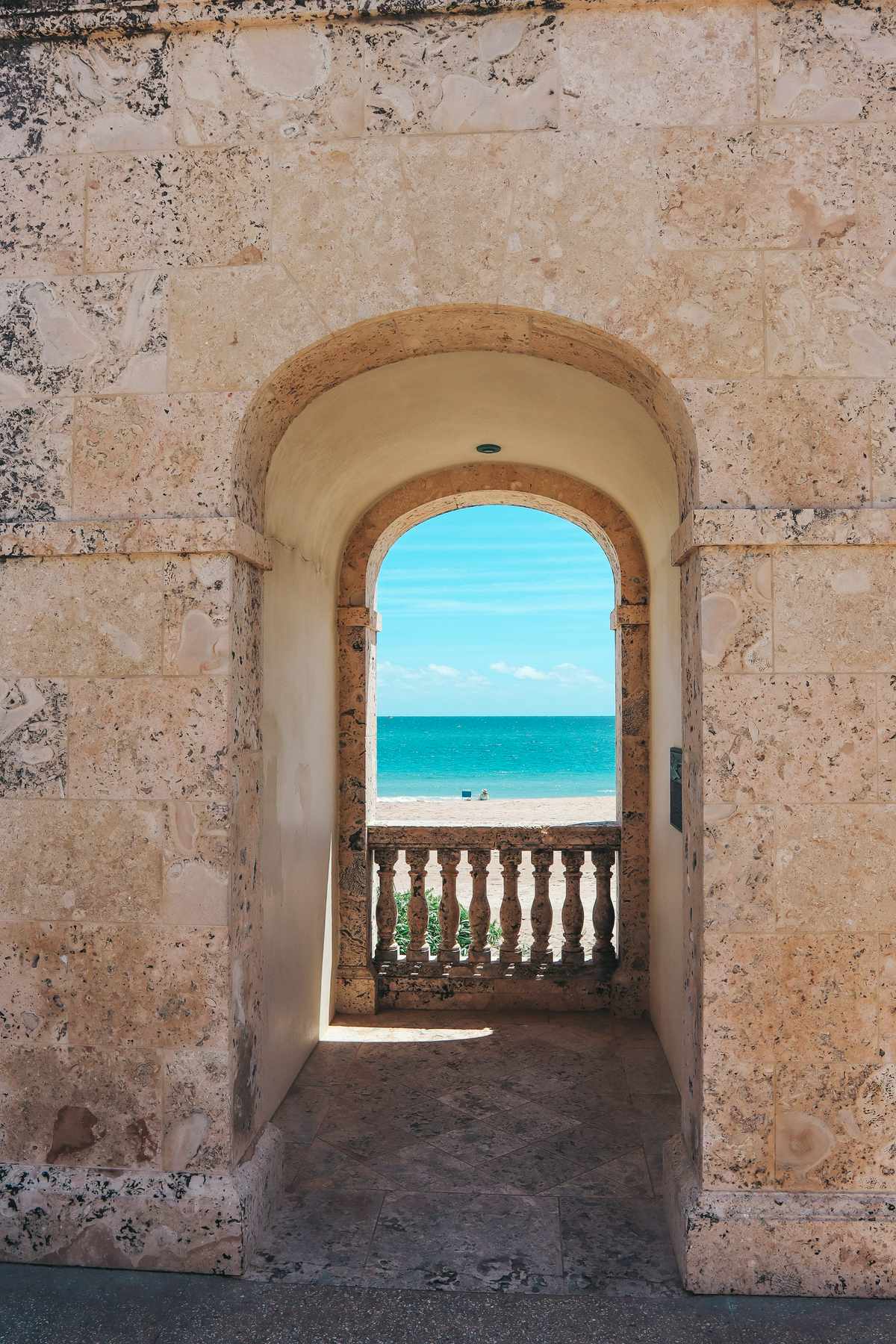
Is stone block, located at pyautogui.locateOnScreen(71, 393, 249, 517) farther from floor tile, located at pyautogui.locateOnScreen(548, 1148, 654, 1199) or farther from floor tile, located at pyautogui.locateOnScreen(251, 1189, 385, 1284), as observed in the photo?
floor tile, located at pyautogui.locateOnScreen(548, 1148, 654, 1199)

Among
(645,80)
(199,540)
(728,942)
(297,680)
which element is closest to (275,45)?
(645,80)

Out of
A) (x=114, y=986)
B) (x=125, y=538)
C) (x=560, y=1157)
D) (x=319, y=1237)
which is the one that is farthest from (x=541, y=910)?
(x=125, y=538)

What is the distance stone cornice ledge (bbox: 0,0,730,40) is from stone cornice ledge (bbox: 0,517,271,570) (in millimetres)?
1649

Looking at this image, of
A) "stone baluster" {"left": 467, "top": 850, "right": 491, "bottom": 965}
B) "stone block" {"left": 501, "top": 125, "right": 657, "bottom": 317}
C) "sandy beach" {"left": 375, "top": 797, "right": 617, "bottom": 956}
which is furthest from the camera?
"sandy beach" {"left": 375, "top": 797, "right": 617, "bottom": 956}

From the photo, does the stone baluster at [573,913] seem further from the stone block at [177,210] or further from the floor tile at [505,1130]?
the stone block at [177,210]

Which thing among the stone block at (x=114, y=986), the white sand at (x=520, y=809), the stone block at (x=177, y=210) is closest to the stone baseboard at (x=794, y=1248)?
the stone block at (x=114, y=986)

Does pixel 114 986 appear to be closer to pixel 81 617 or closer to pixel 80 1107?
pixel 80 1107

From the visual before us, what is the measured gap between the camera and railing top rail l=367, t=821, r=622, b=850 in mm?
5438

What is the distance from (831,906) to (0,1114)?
2.78m

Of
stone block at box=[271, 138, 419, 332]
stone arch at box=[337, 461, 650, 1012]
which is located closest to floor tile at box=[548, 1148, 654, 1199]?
stone arch at box=[337, 461, 650, 1012]

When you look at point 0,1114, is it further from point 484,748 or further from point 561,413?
point 484,748

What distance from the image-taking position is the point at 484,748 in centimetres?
6906

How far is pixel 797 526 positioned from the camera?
2.80 metres

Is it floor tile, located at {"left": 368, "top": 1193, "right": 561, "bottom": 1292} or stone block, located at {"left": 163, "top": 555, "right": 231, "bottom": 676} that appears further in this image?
stone block, located at {"left": 163, "top": 555, "right": 231, "bottom": 676}
